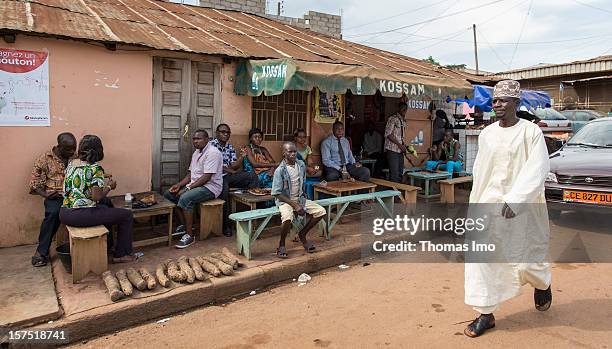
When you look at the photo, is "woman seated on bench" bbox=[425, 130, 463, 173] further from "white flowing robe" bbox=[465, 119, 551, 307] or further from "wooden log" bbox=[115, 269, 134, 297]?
"wooden log" bbox=[115, 269, 134, 297]

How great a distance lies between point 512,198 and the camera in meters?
3.31

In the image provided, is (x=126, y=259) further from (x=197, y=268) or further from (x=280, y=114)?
(x=280, y=114)

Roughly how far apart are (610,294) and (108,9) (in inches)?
301

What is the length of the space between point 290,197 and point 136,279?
77.1 inches

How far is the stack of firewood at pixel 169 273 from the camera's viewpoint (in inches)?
159

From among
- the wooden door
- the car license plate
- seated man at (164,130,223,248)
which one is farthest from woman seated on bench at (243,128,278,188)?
the car license plate

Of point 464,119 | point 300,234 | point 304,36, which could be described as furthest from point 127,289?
point 464,119

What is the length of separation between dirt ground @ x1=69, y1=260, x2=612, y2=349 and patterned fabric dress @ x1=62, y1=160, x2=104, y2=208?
150cm

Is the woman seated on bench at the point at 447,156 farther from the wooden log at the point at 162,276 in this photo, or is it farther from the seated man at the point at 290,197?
the wooden log at the point at 162,276

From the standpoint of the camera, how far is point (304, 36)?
31.0 ft

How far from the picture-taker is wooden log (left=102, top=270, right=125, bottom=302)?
3857 mm

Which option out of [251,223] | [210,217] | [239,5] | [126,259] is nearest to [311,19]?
[239,5]

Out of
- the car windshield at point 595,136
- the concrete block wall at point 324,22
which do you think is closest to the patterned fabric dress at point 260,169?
the car windshield at point 595,136

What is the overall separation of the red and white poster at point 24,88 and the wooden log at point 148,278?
250 centimetres
